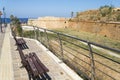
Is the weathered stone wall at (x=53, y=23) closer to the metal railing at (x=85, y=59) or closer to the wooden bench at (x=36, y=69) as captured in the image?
the metal railing at (x=85, y=59)

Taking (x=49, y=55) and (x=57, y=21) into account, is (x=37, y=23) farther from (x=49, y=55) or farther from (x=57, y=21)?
(x=49, y=55)

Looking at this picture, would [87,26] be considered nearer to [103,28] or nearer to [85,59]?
[103,28]

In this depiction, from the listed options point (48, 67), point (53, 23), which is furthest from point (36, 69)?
point (53, 23)

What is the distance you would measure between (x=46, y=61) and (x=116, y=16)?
93.6 feet

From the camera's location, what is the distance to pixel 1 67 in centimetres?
887

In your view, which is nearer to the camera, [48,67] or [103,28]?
[48,67]

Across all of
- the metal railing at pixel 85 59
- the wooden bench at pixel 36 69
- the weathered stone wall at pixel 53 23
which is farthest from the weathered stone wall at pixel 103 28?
the wooden bench at pixel 36 69

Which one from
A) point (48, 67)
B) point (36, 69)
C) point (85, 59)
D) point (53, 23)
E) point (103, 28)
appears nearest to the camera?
point (36, 69)

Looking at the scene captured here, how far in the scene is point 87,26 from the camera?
4000cm

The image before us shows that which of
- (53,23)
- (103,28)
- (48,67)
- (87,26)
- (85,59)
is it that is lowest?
(85,59)

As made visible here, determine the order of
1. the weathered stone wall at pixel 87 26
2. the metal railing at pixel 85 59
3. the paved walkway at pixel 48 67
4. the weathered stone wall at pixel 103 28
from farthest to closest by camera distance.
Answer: the weathered stone wall at pixel 87 26
the weathered stone wall at pixel 103 28
the paved walkway at pixel 48 67
the metal railing at pixel 85 59

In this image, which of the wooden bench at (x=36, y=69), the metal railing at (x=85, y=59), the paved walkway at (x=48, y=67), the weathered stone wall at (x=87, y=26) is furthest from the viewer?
the weathered stone wall at (x=87, y=26)

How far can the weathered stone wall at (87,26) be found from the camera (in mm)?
30141

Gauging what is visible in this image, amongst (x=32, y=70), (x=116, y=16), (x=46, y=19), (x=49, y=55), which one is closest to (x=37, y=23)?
(x=46, y=19)
